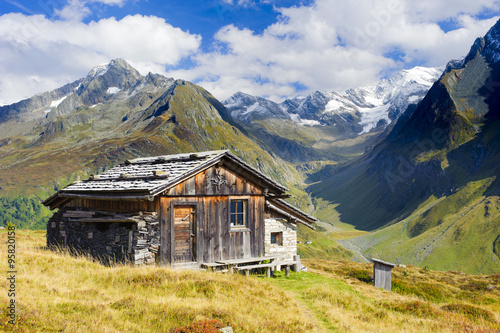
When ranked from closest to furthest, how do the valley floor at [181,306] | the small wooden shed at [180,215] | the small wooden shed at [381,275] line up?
1. the valley floor at [181,306]
2. the small wooden shed at [180,215]
3. the small wooden shed at [381,275]

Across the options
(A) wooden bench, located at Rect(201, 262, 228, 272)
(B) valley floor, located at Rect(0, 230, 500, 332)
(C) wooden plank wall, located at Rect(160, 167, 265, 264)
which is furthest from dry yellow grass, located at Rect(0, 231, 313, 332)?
(C) wooden plank wall, located at Rect(160, 167, 265, 264)

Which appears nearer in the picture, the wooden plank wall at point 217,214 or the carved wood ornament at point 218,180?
the wooden plank wall at point 217,214

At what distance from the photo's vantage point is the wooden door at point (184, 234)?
1942 cm

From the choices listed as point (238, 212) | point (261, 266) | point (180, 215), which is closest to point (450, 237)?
point (238, 212)

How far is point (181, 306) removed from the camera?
37.3 feet

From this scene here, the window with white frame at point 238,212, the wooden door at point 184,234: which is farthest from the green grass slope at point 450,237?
the wooden door at point 184,234

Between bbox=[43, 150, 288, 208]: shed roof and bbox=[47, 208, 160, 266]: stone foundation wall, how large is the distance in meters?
1.19

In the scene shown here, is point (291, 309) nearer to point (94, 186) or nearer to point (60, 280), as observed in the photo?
point (60, 280)

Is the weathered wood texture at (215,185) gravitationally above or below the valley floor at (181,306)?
above

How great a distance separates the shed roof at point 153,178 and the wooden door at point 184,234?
187cm

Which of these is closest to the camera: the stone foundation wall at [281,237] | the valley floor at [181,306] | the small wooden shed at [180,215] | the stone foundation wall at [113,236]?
the valley floor at [181,306]

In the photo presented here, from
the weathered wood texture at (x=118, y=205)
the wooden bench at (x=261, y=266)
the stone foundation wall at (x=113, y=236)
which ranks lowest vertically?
the wooden bench at (x=261, y=266)

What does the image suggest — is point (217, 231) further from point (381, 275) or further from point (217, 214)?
point (381, 275)

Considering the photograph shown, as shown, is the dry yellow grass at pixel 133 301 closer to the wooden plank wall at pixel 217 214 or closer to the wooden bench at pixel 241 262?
the wooden bench at pixel 241 262
